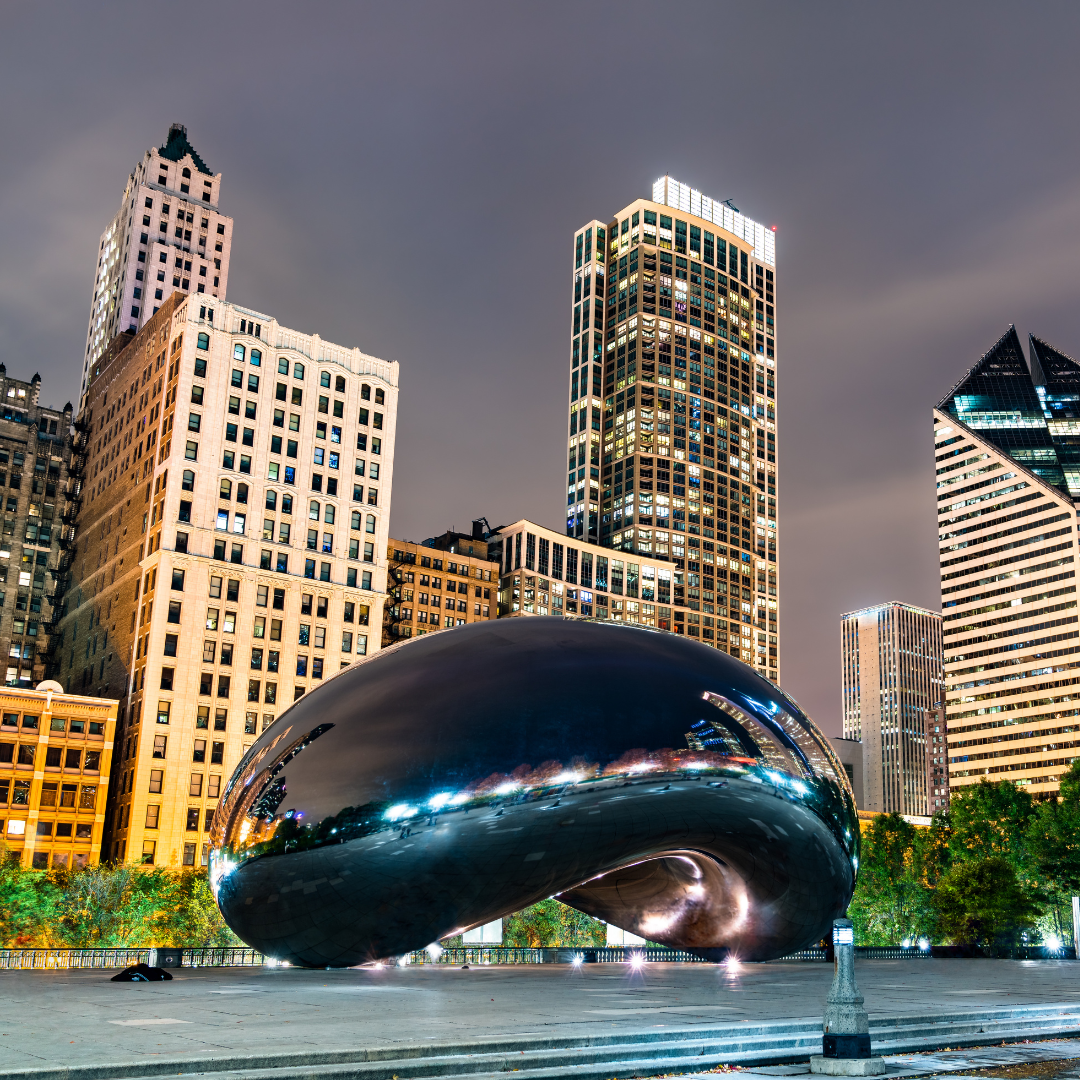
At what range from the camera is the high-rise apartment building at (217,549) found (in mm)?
96500

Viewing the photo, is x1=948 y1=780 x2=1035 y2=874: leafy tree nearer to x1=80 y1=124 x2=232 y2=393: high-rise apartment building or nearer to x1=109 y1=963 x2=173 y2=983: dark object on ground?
x1=109 y1=963 x2=173 y2=983: dark object on ground

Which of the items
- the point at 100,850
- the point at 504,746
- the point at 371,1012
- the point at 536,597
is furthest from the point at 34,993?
the point at 536,597

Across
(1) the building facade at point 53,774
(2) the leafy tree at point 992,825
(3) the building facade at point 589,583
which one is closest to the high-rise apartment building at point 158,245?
(3) the building facade at point 589,583

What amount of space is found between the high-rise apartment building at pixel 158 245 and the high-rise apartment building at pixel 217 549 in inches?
1865

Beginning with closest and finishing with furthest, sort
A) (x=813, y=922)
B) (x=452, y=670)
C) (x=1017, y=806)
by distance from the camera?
(x=452, y=670), (x=813, y=922), (x=1017, y=806)

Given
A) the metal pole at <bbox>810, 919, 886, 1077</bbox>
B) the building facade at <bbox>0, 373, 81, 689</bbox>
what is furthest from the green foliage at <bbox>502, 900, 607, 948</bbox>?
the building facade at <bbox>0, 373, 81, 689</bbox>

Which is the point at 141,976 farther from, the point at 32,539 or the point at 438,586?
the point at 438,586

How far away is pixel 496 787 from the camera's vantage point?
42.7ft

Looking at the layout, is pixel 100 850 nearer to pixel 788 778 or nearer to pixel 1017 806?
pixel 1017 806

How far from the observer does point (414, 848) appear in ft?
42.4

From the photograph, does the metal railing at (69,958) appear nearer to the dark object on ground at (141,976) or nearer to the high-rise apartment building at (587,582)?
the dark object on ground at (141,976)

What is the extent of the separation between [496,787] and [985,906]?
45981 mm

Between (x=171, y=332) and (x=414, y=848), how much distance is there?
103658 mm

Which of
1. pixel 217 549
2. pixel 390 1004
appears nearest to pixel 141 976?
pixel 390 1004
